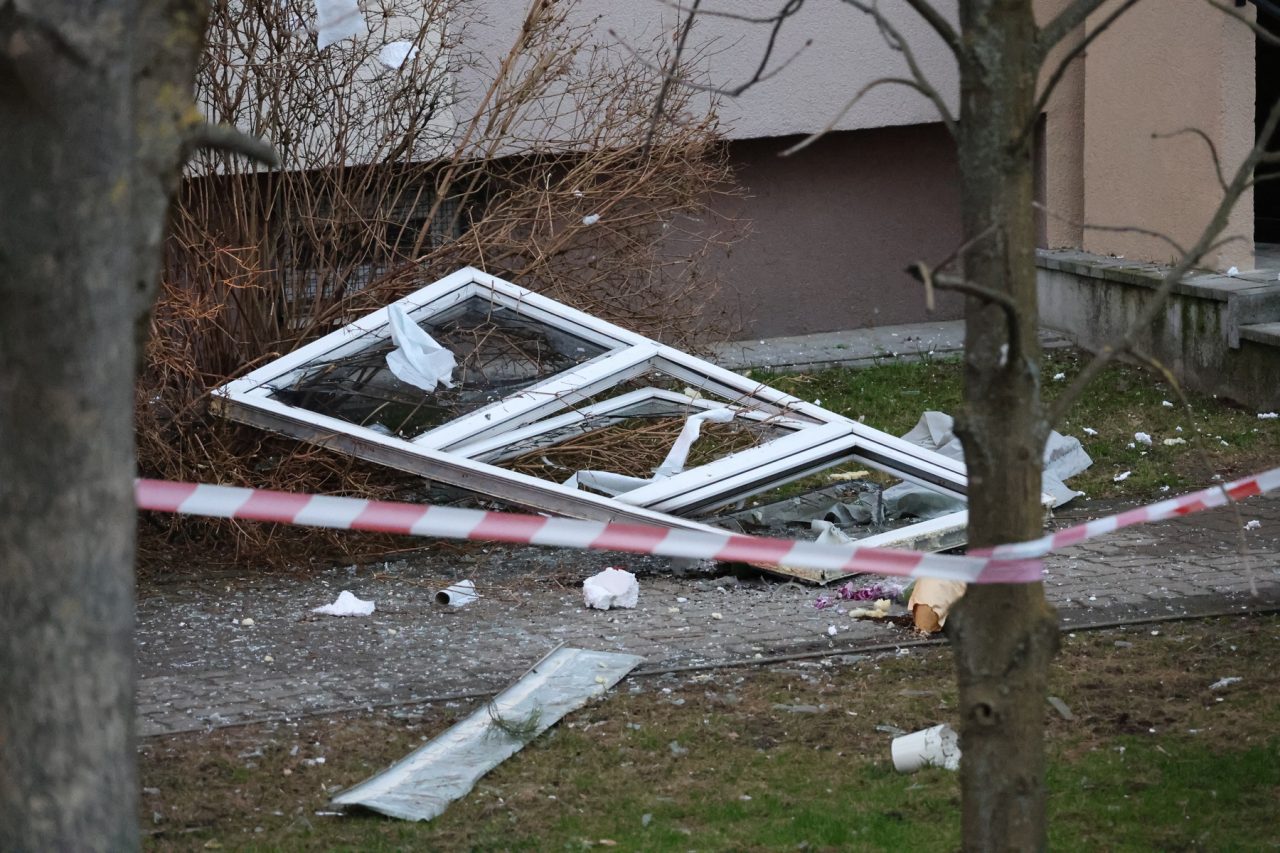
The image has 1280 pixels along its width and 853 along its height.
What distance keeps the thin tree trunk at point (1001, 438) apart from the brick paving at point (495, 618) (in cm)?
264

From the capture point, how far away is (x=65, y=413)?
2041 mm

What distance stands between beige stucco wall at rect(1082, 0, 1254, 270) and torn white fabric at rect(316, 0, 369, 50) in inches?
205

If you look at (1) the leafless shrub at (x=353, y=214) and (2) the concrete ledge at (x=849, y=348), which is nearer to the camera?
(1) the leafless shrub at (x=353, y=214)

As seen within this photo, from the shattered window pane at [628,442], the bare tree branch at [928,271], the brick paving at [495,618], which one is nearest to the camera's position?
the bare tree branch at [928,271]

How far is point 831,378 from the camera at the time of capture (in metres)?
10.7

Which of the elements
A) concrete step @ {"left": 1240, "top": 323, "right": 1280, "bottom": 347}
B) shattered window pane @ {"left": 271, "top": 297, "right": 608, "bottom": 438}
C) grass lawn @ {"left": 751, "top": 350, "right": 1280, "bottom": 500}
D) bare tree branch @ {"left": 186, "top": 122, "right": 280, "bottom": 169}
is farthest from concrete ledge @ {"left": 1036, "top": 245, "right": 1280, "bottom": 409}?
bare tree branch @ {"left": 186, "top": 122, "right": 280, "bottom": 169}

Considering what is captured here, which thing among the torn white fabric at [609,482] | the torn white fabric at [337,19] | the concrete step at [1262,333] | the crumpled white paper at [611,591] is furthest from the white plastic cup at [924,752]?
the concrete step at [1262,333]

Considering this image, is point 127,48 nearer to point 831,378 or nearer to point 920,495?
point 920,495

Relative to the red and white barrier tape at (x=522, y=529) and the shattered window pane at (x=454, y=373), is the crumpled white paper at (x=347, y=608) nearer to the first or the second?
the shattered window pane at (x=454, y=373)

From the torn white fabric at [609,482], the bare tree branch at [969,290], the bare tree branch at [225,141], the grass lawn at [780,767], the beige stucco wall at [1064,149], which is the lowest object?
the grass lawn at [780,767]

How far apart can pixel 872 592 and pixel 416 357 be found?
2403mm

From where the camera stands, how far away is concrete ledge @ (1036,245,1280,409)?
30.2 feet

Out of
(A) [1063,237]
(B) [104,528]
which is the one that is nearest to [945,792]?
(B) [104,528]

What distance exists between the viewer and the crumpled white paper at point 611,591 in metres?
5.98
